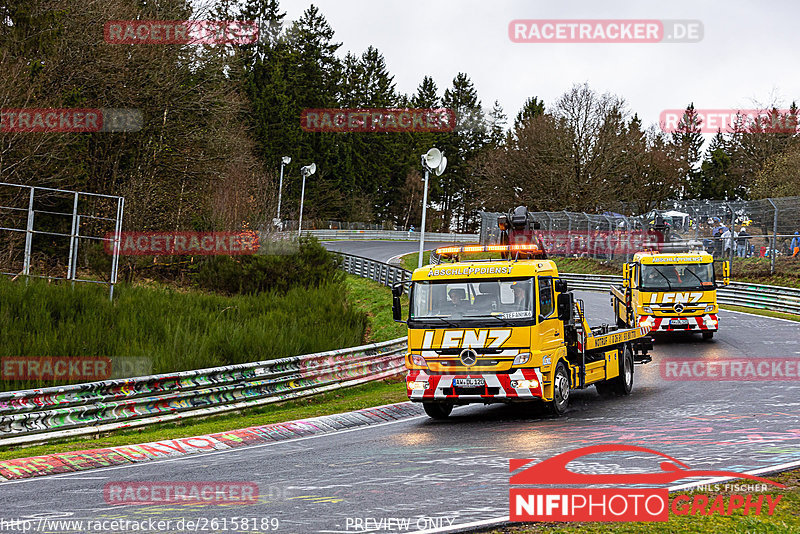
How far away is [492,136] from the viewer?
111 metres

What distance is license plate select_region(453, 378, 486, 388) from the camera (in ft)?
41.0

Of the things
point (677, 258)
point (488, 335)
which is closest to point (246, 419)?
point (488, 335)

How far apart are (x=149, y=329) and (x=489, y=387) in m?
8.99

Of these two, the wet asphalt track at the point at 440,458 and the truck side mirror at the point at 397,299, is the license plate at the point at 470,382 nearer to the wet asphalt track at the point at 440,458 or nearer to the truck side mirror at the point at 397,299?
the wet asphalt track at the point at 440,458

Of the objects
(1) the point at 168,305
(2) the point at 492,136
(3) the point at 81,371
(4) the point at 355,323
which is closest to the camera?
(3) the point at 81,371

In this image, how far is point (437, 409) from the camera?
13688mm

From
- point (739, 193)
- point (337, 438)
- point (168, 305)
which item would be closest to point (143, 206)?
point (168, 305)

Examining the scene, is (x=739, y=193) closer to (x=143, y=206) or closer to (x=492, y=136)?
(x=492, y=136)

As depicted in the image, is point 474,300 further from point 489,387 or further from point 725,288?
point 725,288

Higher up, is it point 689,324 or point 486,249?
point 486,249

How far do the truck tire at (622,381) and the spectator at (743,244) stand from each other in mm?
21473

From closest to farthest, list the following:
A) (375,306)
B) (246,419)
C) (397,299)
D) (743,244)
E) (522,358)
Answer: (522,358)
(397,299)
(246,419)
(375,306)
(743,244)

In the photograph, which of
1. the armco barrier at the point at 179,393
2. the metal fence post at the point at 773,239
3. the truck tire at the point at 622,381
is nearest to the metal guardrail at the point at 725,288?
the metal fence post at the point at 773,239

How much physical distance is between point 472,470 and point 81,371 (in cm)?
873
